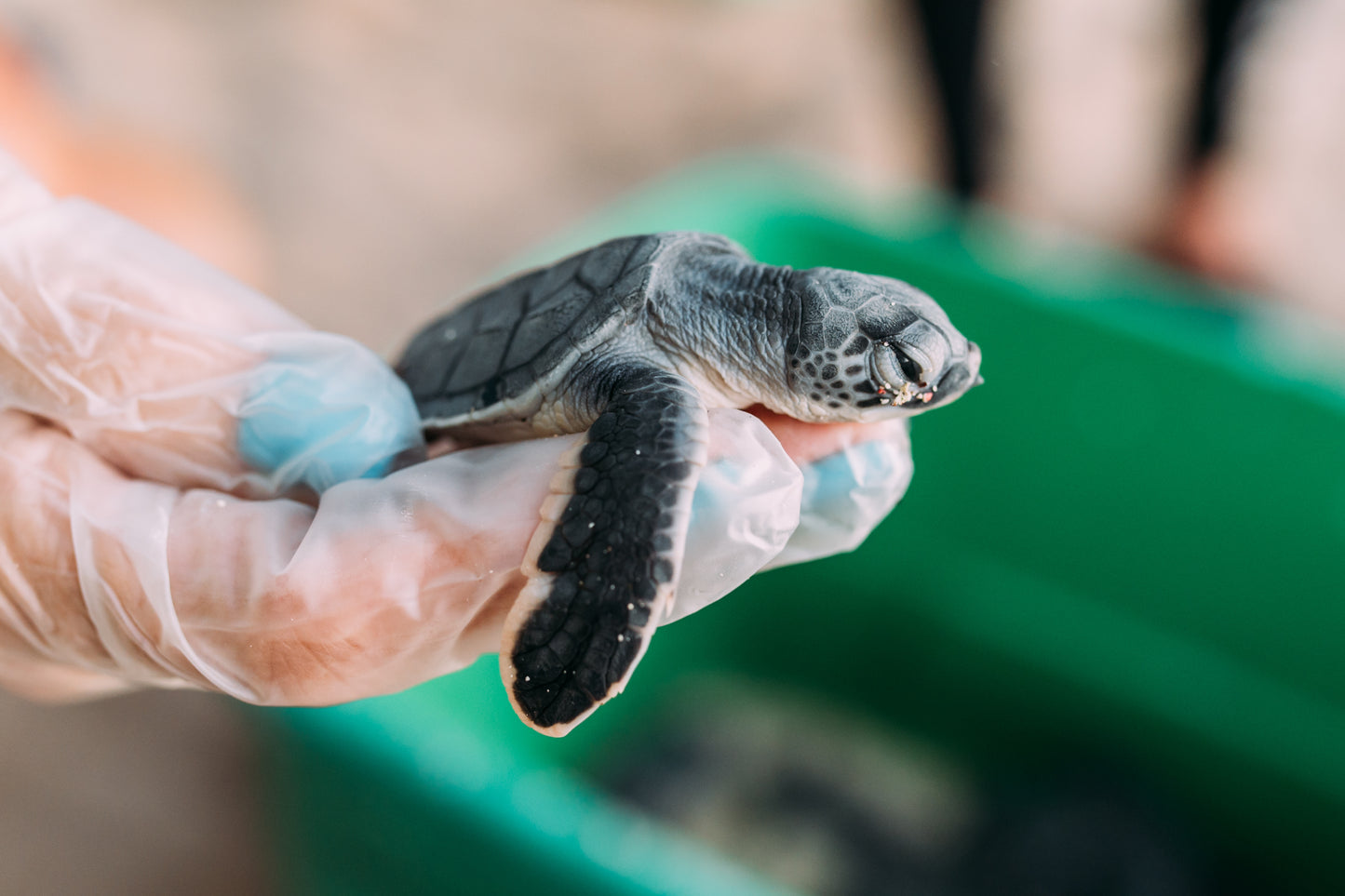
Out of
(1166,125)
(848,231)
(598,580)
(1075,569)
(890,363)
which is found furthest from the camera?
(1166,125)

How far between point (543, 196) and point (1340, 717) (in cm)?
281

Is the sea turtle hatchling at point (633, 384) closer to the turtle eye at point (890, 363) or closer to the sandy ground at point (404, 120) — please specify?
the turtle eye at point (890, 363)

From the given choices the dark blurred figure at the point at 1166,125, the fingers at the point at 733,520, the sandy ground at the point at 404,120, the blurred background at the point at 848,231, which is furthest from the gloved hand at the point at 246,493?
the dark blurred figure at the point at 1166,125

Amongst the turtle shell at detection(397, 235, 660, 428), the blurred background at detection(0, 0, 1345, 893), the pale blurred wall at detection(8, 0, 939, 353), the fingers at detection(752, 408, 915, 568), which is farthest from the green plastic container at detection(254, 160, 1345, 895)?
the pale blurred wall at detection(8, 0, 939, 353)

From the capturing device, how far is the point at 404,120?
3680 mm

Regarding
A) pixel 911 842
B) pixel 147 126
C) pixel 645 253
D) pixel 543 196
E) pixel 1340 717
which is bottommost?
pixel 911 842

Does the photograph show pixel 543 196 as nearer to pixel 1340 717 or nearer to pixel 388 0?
pixel 388 0

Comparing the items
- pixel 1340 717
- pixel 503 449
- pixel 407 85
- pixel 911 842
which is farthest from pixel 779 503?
pixel 407 85

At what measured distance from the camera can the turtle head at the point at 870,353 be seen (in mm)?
758

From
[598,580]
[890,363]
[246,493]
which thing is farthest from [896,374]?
[246,493]

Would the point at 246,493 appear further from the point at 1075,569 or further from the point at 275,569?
the point at 1075,569

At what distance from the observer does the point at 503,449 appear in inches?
30.1

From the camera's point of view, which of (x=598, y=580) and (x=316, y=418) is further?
(x=316, y=418)

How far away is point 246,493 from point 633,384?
0.37 m
